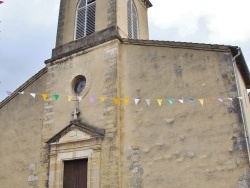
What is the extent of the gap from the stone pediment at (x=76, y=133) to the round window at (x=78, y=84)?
123 centimetres

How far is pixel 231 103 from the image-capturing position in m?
7.81

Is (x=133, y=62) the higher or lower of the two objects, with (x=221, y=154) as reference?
higher

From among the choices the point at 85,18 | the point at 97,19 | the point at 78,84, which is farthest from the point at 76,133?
the point at 85,18

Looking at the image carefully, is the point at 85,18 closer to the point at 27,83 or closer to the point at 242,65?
the point at 27,83

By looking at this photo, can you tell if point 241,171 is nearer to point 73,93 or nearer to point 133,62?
point 133,62

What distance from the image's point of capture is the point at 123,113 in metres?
9.34

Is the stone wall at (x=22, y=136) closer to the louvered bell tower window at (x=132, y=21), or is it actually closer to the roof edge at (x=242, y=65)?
the louvered bell tower window at (x=132, y=21)

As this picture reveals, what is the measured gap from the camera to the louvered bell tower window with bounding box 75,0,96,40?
11508mm

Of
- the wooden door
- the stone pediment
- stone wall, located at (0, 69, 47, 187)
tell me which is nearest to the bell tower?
stone wall, located at (0, 69, 47, 187)

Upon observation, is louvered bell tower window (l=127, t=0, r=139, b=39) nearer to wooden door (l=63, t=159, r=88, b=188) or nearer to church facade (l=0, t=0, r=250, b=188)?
church facade (l=0, t=0, r=250, b=188)

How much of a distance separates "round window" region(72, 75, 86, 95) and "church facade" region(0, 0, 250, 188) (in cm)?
3

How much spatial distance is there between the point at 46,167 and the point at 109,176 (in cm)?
241

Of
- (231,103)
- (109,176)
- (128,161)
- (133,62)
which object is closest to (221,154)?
(231,103)

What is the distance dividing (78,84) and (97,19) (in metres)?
2.48
